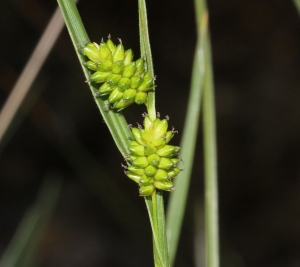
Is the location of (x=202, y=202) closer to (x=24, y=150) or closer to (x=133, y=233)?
(x=133, y=233)

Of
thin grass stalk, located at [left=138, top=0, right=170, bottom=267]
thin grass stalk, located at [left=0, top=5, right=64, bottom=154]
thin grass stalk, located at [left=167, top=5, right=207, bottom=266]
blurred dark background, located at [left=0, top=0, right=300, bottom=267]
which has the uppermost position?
blurred dark background, located at [left=0, top=0, right=300, bottom=267]

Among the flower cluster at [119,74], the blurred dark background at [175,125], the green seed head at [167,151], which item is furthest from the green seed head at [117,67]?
the blurred dark background at [175,125]

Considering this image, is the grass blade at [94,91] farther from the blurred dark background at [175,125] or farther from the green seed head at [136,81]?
the blurred dark background at [175,125]

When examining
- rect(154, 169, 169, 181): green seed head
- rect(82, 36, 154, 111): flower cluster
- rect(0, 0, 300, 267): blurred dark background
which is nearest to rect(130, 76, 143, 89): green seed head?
rect(82, 36, 154, 111): flower cluster

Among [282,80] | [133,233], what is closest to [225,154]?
[282,80]

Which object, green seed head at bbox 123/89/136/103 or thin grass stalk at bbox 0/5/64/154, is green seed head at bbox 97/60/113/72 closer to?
green seed head at bbox 123/89/136/103

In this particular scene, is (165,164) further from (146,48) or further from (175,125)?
(175,125)

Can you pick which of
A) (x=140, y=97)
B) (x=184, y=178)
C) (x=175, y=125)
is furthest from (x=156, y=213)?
(x=175, y=125)
